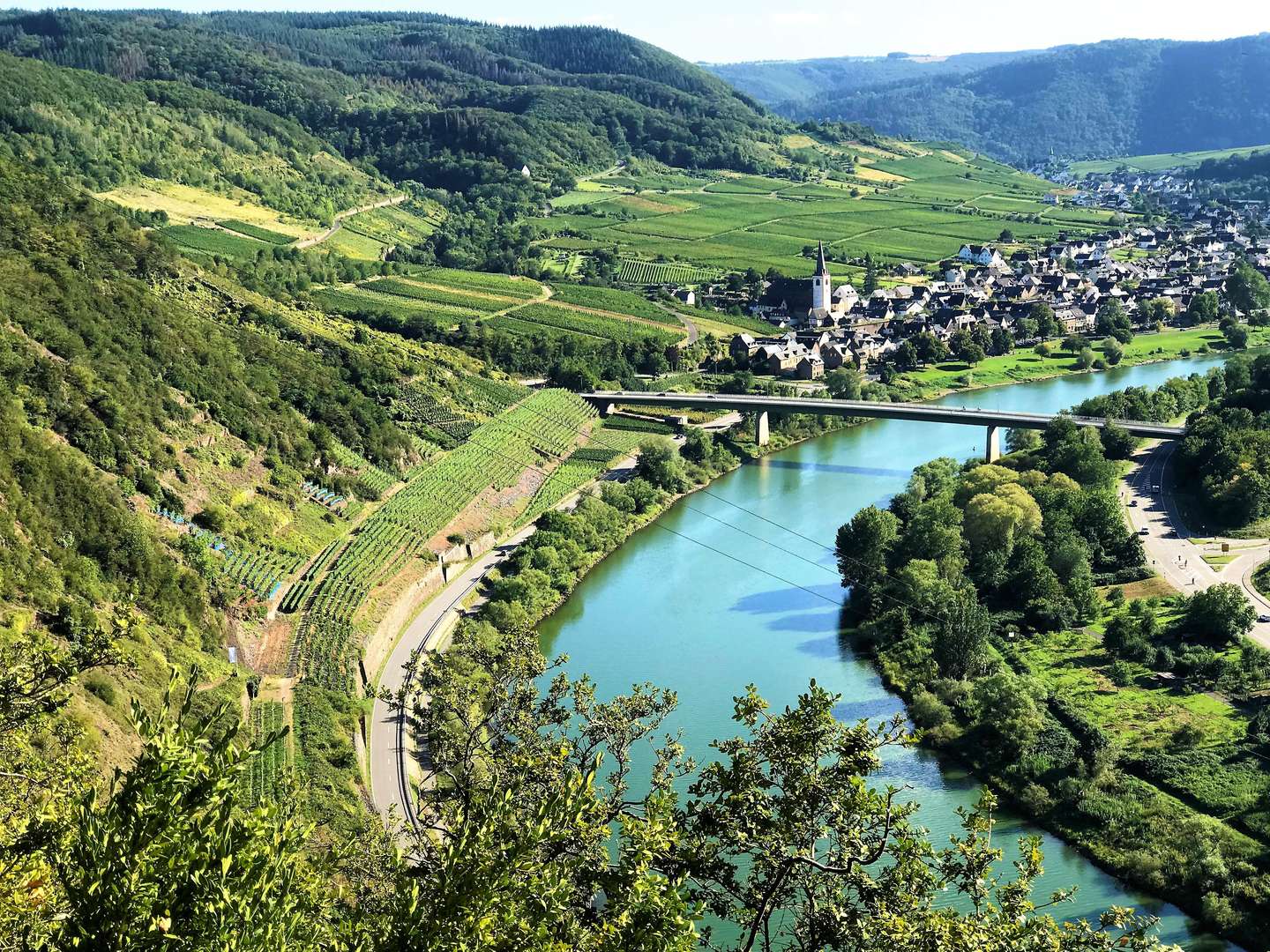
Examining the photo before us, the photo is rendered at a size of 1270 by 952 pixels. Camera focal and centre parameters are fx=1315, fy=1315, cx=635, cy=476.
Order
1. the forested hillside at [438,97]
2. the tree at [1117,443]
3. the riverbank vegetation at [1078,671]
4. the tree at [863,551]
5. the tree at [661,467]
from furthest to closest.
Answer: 1. the forested hillside at [438,97]
2. the tree at [661,467]
3. the tree at [1117,443]
4. the tree at [863,551]
5. the riverbank vegetation at [1078,671]

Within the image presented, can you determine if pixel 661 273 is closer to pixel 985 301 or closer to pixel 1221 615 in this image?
pixel 985 301

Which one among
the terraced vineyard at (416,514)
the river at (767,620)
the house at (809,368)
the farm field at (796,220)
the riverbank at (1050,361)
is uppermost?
the farm field at (796,220)

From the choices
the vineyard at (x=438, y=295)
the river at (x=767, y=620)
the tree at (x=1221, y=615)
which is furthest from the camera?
the vineyard at (x=438, y=295)

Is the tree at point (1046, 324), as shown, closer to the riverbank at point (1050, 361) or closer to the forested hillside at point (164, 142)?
the riverbank at point (1050, 361)

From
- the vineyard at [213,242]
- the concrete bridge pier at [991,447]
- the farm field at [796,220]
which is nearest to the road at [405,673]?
the concrete bridge pier at [991,447]

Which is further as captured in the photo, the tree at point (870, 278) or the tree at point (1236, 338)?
the tree at point (870, 278)

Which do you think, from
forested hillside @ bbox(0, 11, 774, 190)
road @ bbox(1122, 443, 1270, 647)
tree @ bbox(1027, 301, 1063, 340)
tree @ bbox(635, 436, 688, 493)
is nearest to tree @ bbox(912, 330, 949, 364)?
tree @ bbox(1027, 301, 1063, 340)
